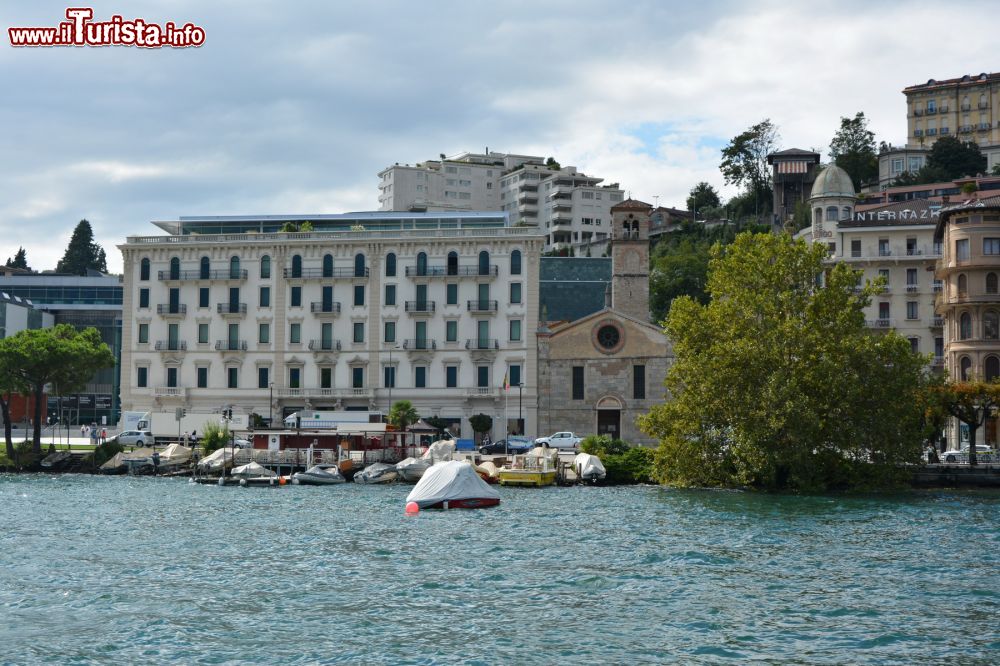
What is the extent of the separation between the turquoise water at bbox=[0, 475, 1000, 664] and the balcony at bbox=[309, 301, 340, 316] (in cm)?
3395

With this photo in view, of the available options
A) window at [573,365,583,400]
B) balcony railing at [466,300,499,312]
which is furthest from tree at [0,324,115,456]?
window at [573,365,583,400]

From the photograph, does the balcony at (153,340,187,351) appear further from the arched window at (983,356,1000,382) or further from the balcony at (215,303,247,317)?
the arched window at (983,356,1000,382)

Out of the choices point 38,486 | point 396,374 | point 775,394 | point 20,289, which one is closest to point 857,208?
point 396,374

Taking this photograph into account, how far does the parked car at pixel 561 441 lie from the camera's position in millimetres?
69938

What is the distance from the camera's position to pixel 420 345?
253 ft

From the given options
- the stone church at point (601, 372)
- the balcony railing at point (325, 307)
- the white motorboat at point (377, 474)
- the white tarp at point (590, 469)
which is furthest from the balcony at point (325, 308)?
the white tarp at point (590, 469)

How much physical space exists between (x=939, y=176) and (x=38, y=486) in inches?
3497

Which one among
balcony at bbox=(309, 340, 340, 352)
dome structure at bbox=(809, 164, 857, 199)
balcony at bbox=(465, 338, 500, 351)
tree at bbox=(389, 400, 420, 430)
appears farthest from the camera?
dome structure at bbox=(809, 164, 857, 199)

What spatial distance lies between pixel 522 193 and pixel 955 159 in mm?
51307

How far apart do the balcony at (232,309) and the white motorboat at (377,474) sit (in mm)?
22625

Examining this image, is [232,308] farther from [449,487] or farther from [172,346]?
[449,487]

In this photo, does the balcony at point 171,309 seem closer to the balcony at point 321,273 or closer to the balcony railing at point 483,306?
the balcony at point 321,273

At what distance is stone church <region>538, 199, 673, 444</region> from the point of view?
74188 mm

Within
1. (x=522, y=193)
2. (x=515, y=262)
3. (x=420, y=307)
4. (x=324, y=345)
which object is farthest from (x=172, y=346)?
(x=522, y=193)
